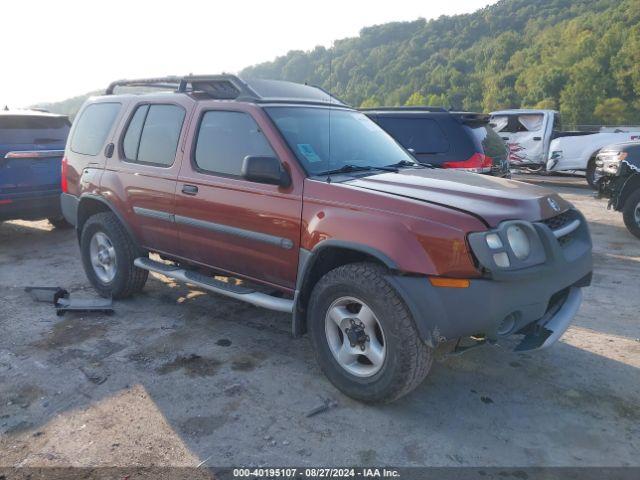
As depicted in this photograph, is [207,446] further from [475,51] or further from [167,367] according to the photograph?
[475,51]

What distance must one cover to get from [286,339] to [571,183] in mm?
12048

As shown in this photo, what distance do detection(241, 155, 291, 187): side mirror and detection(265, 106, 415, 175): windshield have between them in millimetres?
183

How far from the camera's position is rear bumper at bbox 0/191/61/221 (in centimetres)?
670

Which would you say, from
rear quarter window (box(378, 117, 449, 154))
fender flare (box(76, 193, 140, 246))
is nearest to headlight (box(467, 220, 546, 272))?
fender flare (box(76, 193, 140, 246))

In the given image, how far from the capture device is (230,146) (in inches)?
157

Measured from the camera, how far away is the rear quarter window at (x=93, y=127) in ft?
16.7

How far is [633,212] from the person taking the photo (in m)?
7.47

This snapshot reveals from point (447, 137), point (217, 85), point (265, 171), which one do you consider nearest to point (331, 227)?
point (265, 171)

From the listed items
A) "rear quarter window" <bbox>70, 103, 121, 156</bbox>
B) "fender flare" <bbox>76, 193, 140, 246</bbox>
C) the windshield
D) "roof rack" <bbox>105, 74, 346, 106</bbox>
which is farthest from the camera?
"rear quarter window" <bbox>70, 103, 121, 156</bbox>

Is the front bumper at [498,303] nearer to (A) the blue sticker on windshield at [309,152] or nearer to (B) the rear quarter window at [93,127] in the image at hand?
(A) the blue sticker on windshield at [309,152]

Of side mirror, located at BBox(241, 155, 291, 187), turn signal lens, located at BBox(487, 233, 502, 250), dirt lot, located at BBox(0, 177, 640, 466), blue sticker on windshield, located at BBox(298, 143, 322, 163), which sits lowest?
A: dirt lot, located at BBox(0, 177, 640, 466)

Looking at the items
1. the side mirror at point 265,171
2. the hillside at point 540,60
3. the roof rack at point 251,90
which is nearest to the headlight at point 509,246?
the side mirror at point 265,171

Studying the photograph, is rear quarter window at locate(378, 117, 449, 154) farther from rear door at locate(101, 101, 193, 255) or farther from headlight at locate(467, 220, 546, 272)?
headlight at locate(467, 220, 546, 272)

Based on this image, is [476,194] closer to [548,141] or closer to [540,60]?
[548,141]
